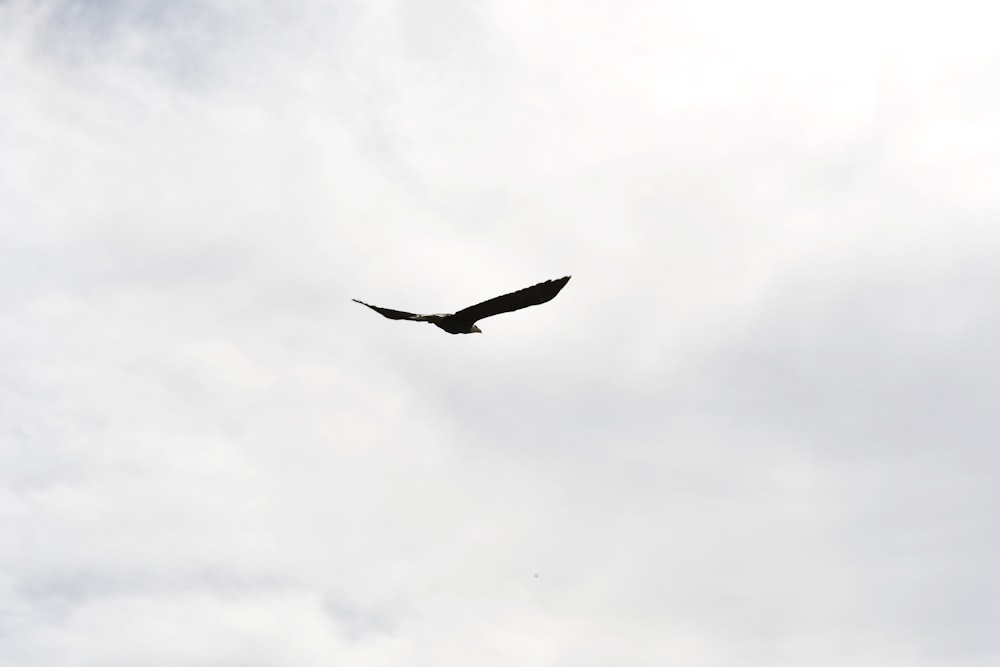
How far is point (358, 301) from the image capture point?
892 inches

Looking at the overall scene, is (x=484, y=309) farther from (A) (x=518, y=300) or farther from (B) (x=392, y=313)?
(B) (x=392, y=313)

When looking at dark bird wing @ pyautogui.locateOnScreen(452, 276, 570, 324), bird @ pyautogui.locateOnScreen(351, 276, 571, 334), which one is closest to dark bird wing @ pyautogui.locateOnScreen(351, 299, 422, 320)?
bird @ pyautogui.locateOnScreen(351, 276, 571, 334)

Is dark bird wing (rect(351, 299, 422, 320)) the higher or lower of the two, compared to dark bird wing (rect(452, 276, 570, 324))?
higher

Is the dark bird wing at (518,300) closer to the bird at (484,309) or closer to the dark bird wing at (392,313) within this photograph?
the bird at (484,309)

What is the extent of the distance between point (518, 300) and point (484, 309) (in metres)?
0.92

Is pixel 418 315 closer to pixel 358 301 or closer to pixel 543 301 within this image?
pixel 358 301

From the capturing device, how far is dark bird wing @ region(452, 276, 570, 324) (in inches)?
806

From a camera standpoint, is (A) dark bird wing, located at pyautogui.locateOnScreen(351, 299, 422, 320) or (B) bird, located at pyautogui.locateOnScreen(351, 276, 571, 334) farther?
(A) dark bird wing, located at pyautogui.locateOnScreen(351, 299, 422, 320)

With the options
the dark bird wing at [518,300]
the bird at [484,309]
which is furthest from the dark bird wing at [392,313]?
the dark bird wing at [518,300]

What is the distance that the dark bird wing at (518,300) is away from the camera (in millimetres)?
20469

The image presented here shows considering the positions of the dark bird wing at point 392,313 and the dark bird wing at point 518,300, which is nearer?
the dark bird wing at point 518,300

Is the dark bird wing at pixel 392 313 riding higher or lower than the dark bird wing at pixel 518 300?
higher

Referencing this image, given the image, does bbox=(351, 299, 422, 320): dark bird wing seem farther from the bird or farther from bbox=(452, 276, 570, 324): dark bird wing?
bbox=(452, 276, 570, 324): dark bird wing

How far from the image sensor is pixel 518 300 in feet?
68.6
